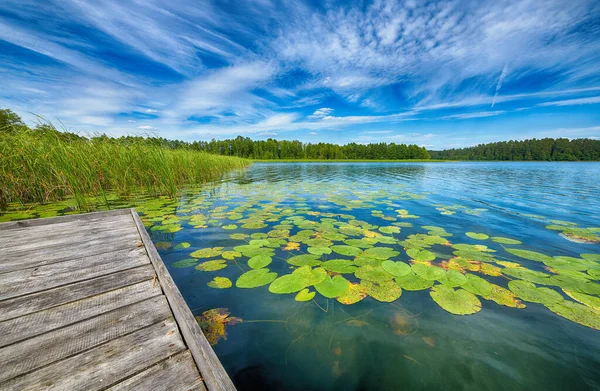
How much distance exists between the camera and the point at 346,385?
1.25 meters

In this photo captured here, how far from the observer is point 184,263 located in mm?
2504

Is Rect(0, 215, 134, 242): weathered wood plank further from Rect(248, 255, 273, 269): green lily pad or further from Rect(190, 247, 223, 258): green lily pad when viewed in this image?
Rect(248, 255, 273, 269): green lily pad

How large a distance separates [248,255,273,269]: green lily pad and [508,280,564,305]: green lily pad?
2366 mm

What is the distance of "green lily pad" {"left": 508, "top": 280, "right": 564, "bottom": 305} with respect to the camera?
1.85 meters

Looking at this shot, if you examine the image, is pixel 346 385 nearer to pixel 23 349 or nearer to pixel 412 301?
pixel 412 301

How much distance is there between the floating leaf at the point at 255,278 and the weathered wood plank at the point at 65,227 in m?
1.82

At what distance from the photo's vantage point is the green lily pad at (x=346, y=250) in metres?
2.64

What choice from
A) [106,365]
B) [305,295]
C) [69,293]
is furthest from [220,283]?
[106,365]

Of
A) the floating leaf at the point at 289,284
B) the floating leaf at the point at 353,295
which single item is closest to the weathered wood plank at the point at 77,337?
the floating leaf at the point at 289,284

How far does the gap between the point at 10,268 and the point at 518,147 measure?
300 feet

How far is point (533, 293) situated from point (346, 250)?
1701 millimetres

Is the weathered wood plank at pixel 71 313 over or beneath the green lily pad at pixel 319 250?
over

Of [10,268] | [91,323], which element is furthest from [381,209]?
[10,268]

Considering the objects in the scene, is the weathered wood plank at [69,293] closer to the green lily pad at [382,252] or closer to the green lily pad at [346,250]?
the green lily pad at [346,250]
